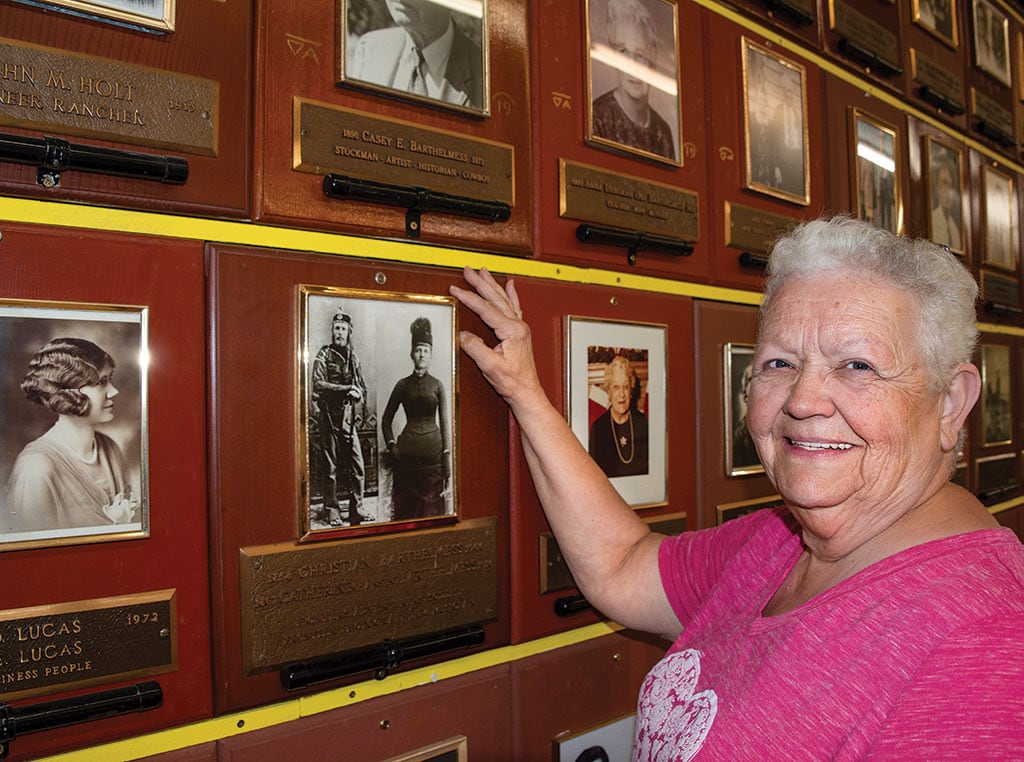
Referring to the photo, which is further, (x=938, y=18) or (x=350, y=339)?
(x=938, y=18)

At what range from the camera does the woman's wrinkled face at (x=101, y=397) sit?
99 centimetres

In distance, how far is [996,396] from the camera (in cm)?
289

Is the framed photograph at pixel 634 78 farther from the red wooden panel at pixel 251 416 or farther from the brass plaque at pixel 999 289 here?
the brass plaque at pixel 999 289

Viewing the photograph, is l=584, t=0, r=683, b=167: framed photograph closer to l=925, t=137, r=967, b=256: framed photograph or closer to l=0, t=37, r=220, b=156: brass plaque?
l=0, t=37, r=220, b=156: brass plaque

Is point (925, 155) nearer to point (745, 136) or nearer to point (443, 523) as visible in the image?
point (745, 136)

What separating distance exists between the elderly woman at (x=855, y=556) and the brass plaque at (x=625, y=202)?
307 millimetres

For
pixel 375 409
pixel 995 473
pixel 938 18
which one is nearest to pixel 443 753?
pixel 375 409

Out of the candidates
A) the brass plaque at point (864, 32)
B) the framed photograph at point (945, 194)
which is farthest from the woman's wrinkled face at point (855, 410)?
the framed photograph at point (945, 194)

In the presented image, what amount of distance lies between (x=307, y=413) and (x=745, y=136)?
1.35 metres

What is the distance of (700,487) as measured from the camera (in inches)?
69.9

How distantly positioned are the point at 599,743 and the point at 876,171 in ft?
6.21

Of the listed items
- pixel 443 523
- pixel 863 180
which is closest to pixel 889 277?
pixel 443 523

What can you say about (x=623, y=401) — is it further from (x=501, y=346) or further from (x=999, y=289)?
(x=999, y=289)

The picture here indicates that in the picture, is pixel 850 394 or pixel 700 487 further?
pixel 700 487
